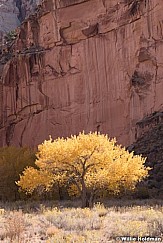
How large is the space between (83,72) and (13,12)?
A: 49404 mm

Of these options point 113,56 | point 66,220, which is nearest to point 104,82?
point 113,56

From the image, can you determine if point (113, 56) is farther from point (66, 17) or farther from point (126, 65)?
point (66, 17)

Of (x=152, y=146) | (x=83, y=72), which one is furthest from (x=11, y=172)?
(x=83, y=72)

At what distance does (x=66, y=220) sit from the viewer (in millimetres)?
13656

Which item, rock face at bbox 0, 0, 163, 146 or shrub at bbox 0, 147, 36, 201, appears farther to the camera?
rock face at bbox 0, 0, 163, 146

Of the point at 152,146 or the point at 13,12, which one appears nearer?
the point at 152,146

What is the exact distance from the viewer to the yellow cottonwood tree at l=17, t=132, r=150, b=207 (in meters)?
21.2

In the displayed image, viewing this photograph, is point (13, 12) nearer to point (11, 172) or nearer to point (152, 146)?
point (11, 172)

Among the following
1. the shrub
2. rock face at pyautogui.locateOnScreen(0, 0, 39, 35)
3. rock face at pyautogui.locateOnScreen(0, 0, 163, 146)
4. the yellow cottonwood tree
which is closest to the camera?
the yellow cottonwood tree

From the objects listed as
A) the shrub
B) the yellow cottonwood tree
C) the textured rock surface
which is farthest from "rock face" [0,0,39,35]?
the yellow cottonwood tree

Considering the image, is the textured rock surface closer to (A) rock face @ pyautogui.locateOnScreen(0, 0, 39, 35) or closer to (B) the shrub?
(B) the shrub

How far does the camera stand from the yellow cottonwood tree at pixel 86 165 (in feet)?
69.5

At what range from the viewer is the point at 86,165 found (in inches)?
862

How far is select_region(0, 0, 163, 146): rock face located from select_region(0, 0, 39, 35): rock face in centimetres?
3521
